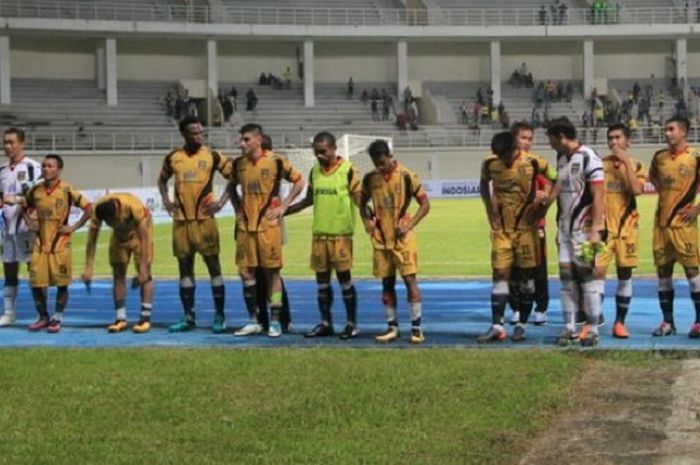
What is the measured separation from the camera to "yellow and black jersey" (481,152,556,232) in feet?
33.1

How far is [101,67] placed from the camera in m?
56.4

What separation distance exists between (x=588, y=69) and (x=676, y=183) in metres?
53.9

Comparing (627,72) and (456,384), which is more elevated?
(627,72)

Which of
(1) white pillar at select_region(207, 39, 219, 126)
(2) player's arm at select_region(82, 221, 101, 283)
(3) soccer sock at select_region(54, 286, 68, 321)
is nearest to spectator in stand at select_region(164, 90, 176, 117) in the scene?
(1) white pillar at select_region(207, 39, 219, 126)

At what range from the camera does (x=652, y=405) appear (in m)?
7.08

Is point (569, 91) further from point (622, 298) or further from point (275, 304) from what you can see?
point (275, 304)

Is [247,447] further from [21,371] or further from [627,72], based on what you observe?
[627,72]

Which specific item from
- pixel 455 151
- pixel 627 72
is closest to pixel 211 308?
pixel 455 151

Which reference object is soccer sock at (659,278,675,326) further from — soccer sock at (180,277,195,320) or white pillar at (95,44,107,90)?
white pillar at (95,44,107,90)

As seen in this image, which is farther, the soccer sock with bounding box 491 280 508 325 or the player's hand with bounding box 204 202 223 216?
the player's hand with bounding box 204 202 223 216

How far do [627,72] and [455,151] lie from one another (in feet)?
47.6

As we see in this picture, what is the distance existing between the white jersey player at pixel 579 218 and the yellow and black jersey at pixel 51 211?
4.98 m

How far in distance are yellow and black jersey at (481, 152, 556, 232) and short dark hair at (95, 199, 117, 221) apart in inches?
143

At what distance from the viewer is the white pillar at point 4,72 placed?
52844mm
